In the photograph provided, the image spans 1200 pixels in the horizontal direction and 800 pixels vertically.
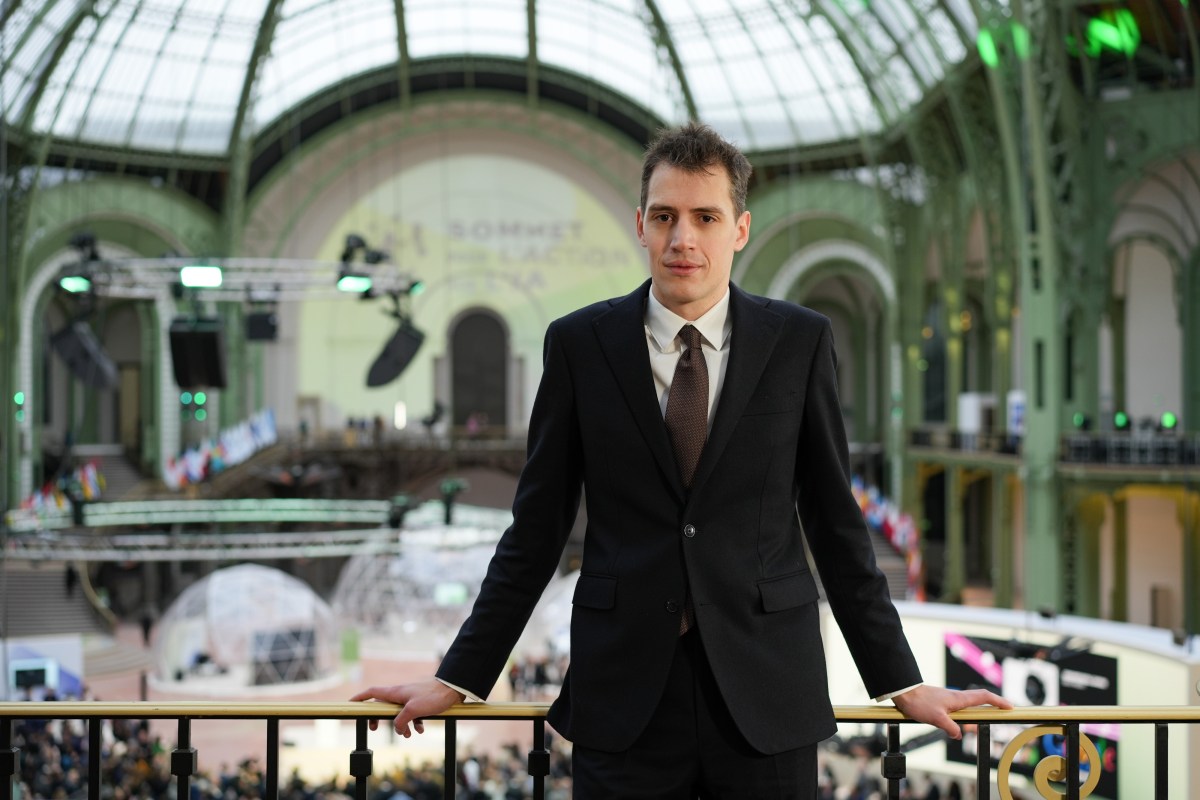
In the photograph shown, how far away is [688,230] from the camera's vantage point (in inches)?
101

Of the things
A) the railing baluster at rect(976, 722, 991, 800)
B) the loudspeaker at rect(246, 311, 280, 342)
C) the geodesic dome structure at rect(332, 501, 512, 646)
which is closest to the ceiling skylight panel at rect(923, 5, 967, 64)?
the geodesic dome structure at rect(332, 501, 512, 646)

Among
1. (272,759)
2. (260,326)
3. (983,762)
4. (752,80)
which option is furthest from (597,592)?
(752,80)

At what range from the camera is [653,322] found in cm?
272

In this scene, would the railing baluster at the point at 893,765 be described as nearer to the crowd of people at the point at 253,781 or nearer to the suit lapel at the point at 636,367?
the suit lapel at the point at 636,367

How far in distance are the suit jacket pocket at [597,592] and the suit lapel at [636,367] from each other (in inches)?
9.4

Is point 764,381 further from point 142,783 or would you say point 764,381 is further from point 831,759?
point 831,759

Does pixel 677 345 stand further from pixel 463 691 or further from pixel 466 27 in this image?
pixel 466 27

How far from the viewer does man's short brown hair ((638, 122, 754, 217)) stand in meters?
2.58

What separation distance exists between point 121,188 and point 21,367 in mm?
5735

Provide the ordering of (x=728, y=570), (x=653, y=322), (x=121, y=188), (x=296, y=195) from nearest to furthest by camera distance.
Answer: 1. (x=728, y=570)
2. (x=653, y=322)
3. (x=121, y=188)
4. (x=296, y=195)

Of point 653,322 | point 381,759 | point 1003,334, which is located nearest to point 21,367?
point 381,759

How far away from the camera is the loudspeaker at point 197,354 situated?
21219 millimetres

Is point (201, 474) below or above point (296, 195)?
below

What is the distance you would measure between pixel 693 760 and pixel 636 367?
0.82 m
